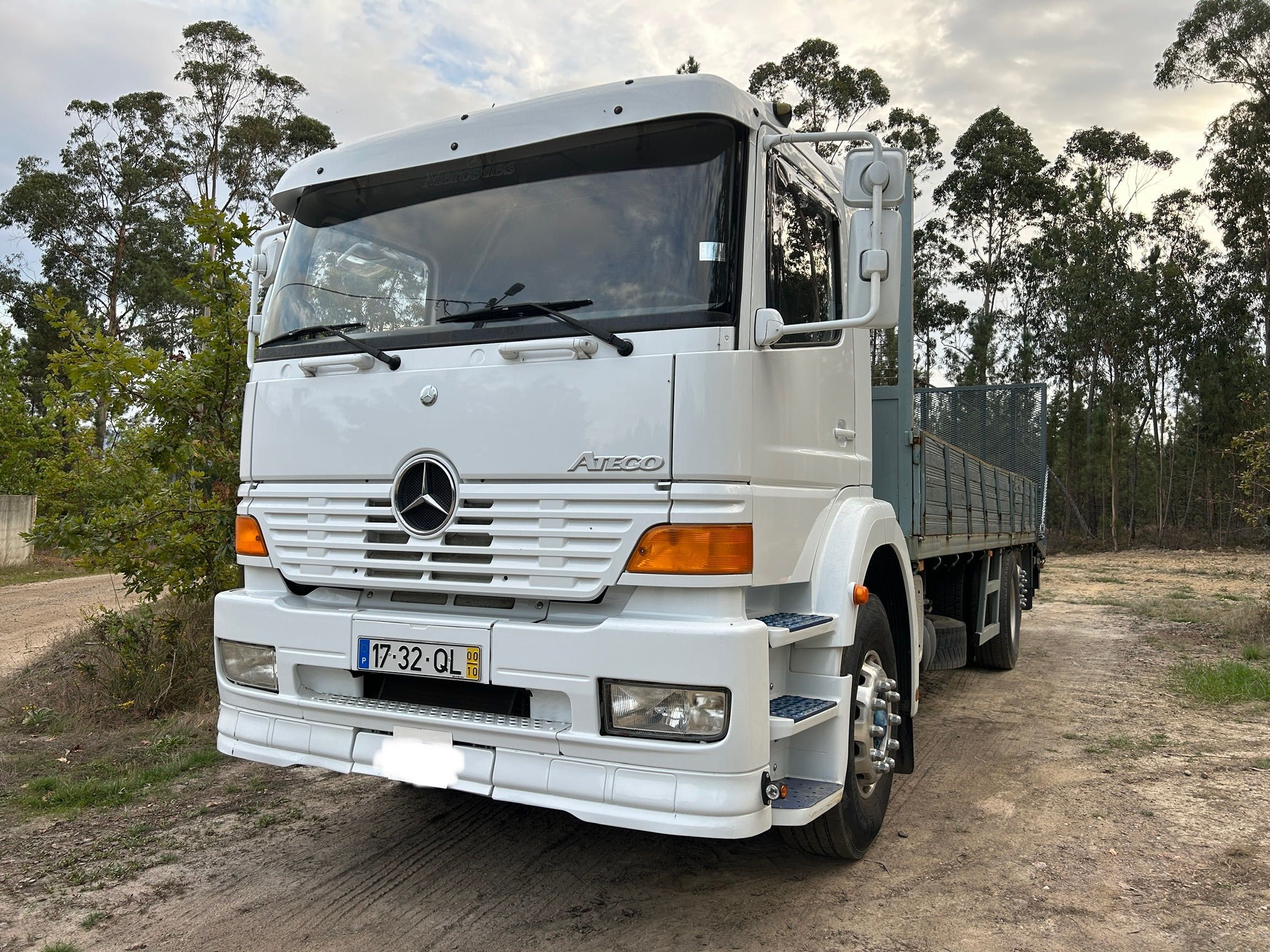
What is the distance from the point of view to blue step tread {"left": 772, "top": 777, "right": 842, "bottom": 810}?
114 inches

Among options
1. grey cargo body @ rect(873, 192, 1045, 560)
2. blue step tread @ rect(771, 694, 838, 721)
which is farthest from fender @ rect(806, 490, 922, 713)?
grey cargo body @ rect(873, 192, 1045, 560)

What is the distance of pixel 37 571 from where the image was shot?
17781mm

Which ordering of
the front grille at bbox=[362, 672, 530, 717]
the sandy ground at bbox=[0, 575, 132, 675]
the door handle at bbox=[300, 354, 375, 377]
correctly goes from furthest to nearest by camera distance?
1. the sandy ground at bbox=[0, 575, 132, 675]
2. the door handle at bbox=[300, 354, 375, 377]
3. the front grille at bbox=[362, 672, 530, 717]

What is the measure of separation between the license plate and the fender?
1129 millimetres

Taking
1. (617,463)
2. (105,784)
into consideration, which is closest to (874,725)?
(617,463)

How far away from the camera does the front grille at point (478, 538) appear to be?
9.34 ft

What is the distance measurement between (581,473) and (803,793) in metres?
1.22

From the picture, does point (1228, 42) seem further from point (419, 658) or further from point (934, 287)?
point (419, 658)

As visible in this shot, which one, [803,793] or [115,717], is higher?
[803,793]

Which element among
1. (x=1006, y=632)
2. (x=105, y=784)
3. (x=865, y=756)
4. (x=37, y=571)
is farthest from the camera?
(x=37, y=571)

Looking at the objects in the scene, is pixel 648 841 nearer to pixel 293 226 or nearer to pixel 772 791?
pixel 772 791

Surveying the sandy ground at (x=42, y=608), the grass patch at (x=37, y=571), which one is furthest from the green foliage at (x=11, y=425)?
the sandy ground at (x=42, y=608)

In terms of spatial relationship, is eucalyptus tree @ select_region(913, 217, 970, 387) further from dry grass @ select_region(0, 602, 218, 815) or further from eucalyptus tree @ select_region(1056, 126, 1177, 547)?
dry grass @ select_region(0, 602, 218, 815)

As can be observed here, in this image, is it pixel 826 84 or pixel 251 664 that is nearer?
pixel 251 664
